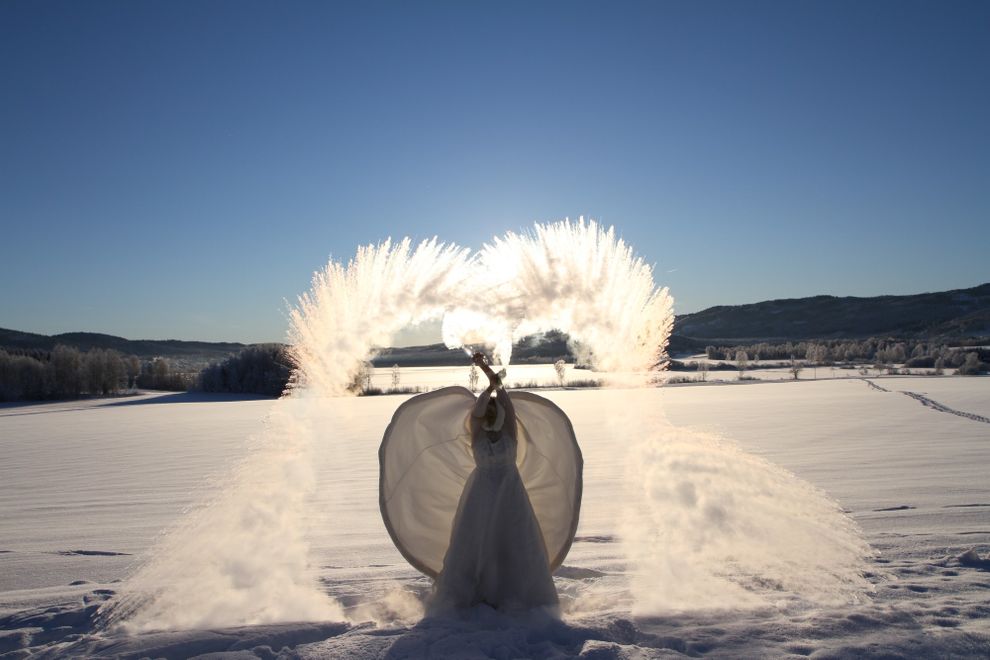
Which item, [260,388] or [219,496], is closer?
[219,496]

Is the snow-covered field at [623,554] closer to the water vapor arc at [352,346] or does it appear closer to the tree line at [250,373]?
the water vapor arc at [352,346]

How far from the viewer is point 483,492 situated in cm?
480

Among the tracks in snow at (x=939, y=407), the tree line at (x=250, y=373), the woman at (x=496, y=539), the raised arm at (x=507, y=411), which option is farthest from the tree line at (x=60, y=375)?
the tracks in snow at (x=939, y=407)

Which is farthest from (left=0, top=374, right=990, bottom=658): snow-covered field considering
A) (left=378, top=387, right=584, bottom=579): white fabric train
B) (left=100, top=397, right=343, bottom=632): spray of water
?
(left=378, top=387, right=584, bottom=579): white fabric train

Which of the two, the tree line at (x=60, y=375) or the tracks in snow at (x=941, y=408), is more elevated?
the tree line at (x=60, y=375)

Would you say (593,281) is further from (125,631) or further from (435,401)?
(125,631)

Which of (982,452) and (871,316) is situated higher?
(871,316)

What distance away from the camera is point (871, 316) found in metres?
111

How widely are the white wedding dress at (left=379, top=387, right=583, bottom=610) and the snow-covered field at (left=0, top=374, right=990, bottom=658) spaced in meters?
0.30

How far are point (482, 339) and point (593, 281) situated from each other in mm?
1926

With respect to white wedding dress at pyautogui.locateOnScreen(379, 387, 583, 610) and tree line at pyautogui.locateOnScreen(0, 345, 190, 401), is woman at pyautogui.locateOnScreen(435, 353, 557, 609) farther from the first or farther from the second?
tree line at pyautogui.locateOnScreen(0, 345, 190, 401)

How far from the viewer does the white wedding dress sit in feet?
15.6

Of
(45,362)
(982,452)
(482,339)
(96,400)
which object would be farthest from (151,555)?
(45,362)

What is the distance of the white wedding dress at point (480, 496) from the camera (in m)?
4.76
